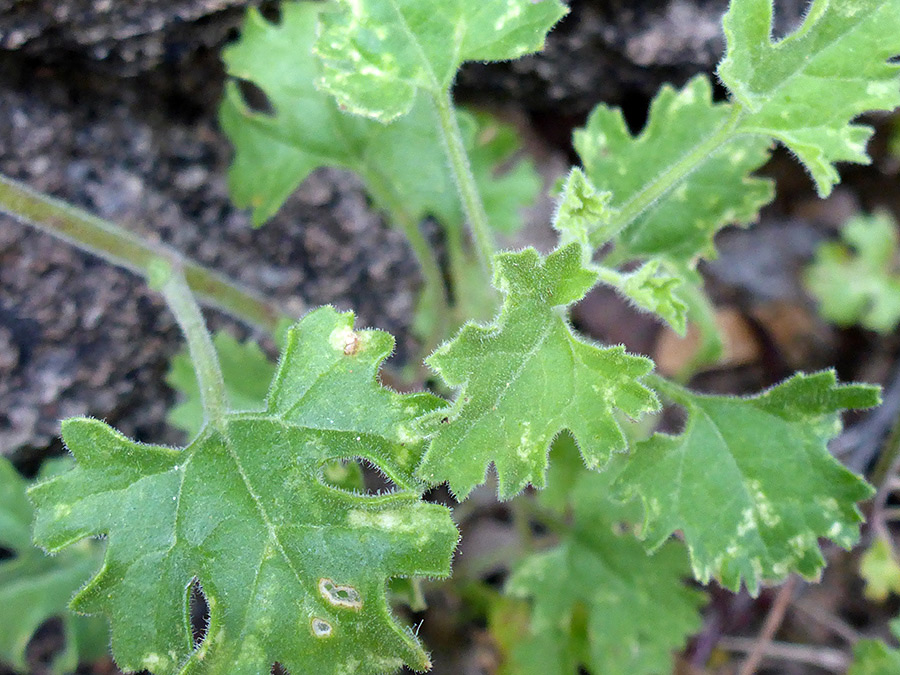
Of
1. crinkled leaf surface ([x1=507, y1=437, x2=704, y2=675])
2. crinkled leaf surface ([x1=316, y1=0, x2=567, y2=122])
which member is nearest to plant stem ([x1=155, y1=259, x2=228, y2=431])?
crinkled leaf surface ([x1=316, y1=0, x2=567, y2=122])

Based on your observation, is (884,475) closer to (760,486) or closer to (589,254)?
(760,486)

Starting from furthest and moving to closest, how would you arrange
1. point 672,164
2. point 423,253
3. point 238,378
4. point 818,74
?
point 423,253 < point 238,378 < point 672,164 < point 818,74

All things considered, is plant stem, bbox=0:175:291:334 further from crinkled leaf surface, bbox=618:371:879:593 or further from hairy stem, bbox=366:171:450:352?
crinkled leaf surface, bbox=618:371:879:593

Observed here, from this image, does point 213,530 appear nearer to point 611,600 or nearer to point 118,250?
point 118,250

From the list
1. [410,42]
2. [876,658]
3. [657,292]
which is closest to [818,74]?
[657,292]

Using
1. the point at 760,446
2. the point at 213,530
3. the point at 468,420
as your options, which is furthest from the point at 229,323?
the point at 760,446

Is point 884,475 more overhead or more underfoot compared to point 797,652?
more overhead
